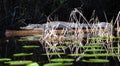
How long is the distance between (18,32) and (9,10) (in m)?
2.00

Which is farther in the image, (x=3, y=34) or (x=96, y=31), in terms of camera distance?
(x=3, y=34)

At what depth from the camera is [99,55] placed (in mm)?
5492

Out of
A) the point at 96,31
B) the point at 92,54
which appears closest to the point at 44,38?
the point at 96,31

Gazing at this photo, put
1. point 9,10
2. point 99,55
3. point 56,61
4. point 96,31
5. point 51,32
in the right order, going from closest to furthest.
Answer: point 56,61 < point 99,55 < point 51,32 < point 96,31 < point 9,10

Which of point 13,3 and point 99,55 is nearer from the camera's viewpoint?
point 99,55

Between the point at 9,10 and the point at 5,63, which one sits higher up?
the point at 9,10

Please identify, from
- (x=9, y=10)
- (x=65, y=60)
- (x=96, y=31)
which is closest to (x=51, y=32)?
(x=96, y=31)

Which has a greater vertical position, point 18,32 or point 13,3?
point 13,3

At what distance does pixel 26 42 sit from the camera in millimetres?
7988

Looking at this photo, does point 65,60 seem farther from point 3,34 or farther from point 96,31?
point 3,34

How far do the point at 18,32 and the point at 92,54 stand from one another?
16.9 ft

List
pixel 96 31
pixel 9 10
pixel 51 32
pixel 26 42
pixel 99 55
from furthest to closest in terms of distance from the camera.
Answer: pixel 9 10, pixel 96 31, pixel 26 42, pixel 51 32, pixel 99 55

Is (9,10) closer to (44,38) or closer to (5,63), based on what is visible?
(44,38)

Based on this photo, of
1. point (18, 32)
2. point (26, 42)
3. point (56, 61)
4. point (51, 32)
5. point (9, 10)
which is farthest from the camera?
point (9, 10)
